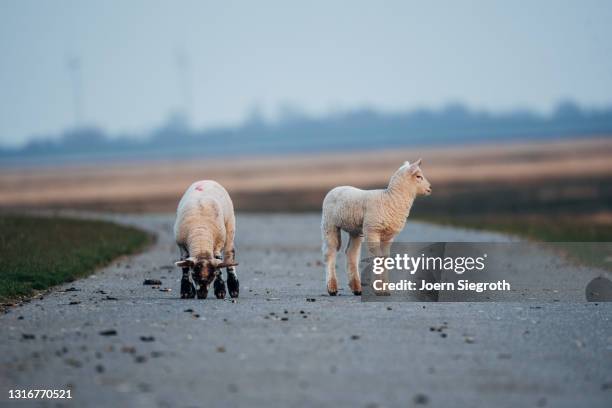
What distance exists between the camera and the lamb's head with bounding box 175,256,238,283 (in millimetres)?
17609

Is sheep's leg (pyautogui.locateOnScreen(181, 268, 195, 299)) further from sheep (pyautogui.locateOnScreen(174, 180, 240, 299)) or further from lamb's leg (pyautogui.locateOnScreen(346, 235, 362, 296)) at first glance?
lamb's leg (pyautogui.locateOnScreen(346, 235, 362, 296))

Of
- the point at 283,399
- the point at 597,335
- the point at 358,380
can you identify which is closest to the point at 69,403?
the point at 283,399

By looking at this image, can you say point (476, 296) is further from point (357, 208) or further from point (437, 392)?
point (437, 392)

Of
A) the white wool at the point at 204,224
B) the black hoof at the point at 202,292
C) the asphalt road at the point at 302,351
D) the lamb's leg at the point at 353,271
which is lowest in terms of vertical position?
the asphalt road at the point at 302,351

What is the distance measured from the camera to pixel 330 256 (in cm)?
1812

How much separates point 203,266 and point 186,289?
515 mm

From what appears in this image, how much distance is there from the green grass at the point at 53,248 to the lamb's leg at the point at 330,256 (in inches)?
180

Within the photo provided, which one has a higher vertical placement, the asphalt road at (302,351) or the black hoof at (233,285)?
the black hoof at (233,285)

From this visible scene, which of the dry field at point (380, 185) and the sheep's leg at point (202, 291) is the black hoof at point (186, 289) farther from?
the dry field at point (380, 185)

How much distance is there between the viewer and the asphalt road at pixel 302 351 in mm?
11047

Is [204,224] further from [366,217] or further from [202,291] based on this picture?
[366,217]

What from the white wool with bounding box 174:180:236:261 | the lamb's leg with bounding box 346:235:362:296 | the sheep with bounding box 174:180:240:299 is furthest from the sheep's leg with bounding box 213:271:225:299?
the lamb's leg with bounding box 346:235:362:296

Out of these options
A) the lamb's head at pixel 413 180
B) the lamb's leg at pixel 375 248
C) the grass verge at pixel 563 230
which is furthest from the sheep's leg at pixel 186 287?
the grass verge at pixel 563 230

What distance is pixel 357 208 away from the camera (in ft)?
59.3
